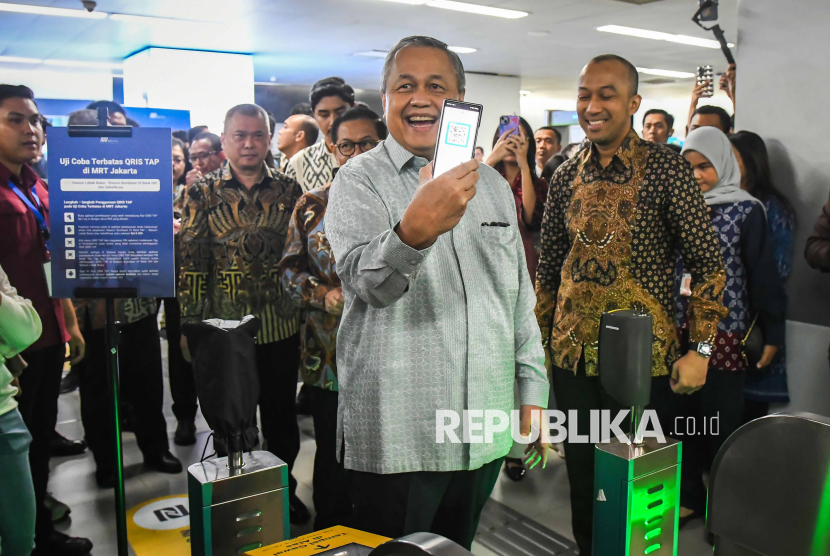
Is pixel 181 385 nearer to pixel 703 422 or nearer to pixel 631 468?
pixel 703 422

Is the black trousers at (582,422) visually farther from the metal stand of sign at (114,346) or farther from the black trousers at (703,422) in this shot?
the metal stand of sign at (114,346)

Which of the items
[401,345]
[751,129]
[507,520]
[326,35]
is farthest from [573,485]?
[326,35]

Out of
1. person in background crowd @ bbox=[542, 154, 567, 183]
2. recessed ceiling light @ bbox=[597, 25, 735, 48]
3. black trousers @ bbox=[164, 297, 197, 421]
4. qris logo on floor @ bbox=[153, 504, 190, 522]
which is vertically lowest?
qris logo on floor @ bbox=[153, 504, 190, 522]

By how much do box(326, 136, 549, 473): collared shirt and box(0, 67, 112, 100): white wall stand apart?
13309mm

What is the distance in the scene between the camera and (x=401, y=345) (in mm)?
1317

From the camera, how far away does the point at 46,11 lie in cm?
782

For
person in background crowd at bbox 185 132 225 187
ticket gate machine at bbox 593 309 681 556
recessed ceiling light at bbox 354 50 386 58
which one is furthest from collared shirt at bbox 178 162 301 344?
recessed ceiling light at bbox 354 50 386 58

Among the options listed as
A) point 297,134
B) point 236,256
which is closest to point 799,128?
point 236,256

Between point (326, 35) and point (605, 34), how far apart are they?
154 inches

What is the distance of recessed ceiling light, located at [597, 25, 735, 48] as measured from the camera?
9281 mm

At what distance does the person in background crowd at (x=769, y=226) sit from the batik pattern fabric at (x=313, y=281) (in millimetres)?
1955

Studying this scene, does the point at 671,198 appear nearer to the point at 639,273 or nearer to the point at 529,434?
the point at 639,273

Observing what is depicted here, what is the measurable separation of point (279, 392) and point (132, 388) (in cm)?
105

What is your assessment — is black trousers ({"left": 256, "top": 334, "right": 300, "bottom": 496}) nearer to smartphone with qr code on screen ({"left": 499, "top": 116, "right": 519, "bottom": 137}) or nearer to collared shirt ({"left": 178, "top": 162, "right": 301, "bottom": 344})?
collared shirt ({"left": 178, "top": 162, "right": 301, "bottom": 344})
